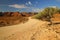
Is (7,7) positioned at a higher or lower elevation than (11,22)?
higher

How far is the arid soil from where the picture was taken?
1927 mm

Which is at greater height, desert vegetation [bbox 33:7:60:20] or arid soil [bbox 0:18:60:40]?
desert vegetation [bbox 33:7:60:20]

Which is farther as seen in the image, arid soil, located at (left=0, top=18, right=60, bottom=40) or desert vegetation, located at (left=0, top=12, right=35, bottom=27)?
desert vegetation, located at (left=0, top=12, right=35, bottom=27)

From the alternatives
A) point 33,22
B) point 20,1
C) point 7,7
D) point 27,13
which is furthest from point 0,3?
point 33,22

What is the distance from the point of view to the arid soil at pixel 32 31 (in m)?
1.93

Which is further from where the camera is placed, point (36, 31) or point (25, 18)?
point (25, 18)

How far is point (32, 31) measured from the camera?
2027 mm

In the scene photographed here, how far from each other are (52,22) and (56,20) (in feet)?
0.26

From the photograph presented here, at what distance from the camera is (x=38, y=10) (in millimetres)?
2127

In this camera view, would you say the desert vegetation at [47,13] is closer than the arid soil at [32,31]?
No

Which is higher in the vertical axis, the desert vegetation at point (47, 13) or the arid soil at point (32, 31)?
the desert vegetation at point (47, 13)

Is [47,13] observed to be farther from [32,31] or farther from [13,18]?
[13,18]

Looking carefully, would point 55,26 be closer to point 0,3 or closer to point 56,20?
point 56,20

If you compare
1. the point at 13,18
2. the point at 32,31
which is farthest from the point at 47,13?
the point at 13,18
